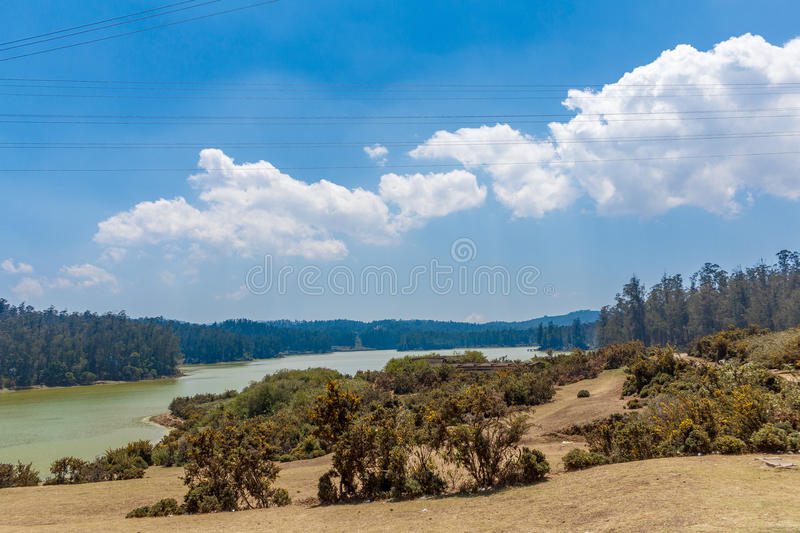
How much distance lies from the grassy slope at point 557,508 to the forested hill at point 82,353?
11504cm

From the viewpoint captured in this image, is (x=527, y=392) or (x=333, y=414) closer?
(x=333, y=414)

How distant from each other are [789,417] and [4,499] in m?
22.7

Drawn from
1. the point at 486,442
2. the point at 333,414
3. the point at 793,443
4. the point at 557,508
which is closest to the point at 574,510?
the point at 557,508

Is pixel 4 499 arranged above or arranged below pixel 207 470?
below

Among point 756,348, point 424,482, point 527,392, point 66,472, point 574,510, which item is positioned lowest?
point 66,472

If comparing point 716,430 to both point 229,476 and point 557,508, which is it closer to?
point 557,508

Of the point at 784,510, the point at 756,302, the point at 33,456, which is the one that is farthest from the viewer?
the point at 756,302

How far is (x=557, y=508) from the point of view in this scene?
9.28 meters

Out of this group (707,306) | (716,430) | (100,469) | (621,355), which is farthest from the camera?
(707,306)

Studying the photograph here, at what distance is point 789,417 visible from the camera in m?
12.7

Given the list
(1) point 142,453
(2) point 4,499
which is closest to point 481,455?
(2) point 4,499

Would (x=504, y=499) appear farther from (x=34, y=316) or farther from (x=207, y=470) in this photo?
(x=34, y=316)

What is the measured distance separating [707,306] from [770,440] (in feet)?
333

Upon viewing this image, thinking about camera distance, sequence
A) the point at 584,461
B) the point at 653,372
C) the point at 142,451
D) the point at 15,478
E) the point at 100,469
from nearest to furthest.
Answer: the point at 584,461 < the point at 15,478 < the point at 100,469 < the point at 142,451 < the point at 653,372
